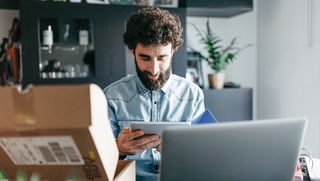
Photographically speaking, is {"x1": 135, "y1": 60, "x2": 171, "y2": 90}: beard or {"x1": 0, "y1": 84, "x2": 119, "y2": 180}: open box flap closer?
{"x1": 0, "y1": 84, "x2": 119, "y2": 180}: open box flap

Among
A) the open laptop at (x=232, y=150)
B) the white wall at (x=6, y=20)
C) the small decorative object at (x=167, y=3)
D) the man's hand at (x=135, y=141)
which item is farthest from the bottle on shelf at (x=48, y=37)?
the open laptop at (x=232, y=150)

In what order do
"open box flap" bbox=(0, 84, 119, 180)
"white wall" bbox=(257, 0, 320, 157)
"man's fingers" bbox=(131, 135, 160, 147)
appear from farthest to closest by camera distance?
1. "white wall" bbox=(257, 0, 320, 157)
2. "man's fingers" bbox=(131, 135, 160, 147)
3. "open box flap" bbox=(0, 84, 119, 180)

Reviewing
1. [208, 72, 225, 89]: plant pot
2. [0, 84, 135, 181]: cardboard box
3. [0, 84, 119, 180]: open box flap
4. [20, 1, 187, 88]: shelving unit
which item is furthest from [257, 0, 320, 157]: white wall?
[0, 84, 119, 180]: open box flap

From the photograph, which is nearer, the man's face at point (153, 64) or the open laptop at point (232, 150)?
the open laptop at point (232, 150)

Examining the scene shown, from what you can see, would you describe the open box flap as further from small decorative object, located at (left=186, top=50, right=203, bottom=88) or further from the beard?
small decorative object, located at (left=186, top=50, right=203, bottom=88)

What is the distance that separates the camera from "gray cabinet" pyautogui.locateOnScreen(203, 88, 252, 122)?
2.84 metres

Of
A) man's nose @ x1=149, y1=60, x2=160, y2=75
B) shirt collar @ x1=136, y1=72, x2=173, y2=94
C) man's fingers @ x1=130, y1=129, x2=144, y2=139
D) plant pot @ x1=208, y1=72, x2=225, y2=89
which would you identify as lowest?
man's fingers @ x1=130, y1=129, x2=144, y2=139

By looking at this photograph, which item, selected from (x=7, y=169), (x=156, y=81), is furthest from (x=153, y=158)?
(x=7, y=169)

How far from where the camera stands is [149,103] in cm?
145

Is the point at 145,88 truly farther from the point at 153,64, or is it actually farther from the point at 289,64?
the point at 289,64

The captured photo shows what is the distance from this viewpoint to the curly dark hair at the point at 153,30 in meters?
1.41

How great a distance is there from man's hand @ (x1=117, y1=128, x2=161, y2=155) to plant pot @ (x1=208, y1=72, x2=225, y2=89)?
1842mm

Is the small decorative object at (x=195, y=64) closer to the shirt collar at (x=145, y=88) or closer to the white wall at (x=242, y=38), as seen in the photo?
the white wall at (x=242, y=38)

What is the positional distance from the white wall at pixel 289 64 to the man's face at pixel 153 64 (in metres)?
1.42
